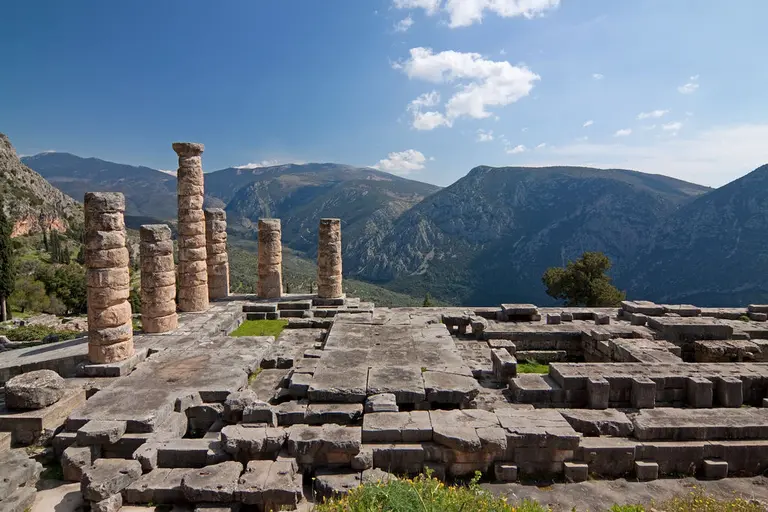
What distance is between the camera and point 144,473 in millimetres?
7859

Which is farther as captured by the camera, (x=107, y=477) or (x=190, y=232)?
(x=190, y=232)

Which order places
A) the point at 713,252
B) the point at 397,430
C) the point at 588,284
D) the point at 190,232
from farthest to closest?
the point at 713,252 < the point at 588,284 < the point at 190,232 < the point at 397,430

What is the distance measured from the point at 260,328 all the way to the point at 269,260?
534 cm

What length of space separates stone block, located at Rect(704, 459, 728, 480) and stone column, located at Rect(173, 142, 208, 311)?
17134 millimetres

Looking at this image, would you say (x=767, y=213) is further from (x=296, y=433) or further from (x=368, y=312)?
(x=296, y=433)

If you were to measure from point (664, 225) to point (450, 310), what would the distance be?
105m

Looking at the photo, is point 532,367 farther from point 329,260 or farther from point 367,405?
point 329,260

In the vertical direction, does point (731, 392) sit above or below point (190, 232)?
below

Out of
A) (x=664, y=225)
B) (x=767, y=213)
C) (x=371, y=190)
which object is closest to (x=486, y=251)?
(x=664, y=225)

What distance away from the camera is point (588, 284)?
34812mm

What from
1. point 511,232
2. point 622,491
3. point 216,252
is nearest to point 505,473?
point 622,491

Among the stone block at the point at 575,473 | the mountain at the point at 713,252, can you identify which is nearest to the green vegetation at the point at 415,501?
the stone block at the point at 575,473

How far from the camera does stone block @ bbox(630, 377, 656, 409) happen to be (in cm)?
1018

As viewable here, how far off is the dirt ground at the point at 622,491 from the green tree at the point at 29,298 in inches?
1833
